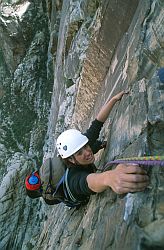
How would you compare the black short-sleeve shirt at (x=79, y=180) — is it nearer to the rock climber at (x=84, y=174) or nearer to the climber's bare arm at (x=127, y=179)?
the rock climber at (x=84, y=174)

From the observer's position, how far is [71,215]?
5.10 m

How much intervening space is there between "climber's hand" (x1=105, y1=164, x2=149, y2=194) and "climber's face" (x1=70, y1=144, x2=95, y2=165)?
1.26 meters

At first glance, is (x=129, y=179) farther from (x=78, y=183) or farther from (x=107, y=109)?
(x=107, y=109)

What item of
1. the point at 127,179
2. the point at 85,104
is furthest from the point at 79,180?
the point at 85,104

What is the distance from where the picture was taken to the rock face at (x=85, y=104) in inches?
107

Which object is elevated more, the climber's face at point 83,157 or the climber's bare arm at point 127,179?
the climber's face at point 83,157

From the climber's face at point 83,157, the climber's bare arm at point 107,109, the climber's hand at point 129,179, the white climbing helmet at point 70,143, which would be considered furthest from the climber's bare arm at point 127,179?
the climber's bare arm at point 107,109

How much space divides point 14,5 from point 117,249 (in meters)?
17.4

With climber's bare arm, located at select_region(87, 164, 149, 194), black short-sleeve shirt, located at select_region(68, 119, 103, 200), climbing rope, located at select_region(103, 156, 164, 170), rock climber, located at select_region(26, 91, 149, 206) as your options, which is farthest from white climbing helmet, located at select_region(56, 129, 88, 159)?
climbing rope, located at select_region(103, 156, 164, 170)

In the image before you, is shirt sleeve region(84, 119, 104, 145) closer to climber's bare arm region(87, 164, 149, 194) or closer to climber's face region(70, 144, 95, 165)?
climber's face region(70, 144, 95, 165)

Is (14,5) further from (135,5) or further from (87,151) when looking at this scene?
(87,151)

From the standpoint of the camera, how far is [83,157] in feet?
13.4

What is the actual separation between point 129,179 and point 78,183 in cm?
128

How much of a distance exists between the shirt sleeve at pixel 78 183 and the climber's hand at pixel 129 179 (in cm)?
84
